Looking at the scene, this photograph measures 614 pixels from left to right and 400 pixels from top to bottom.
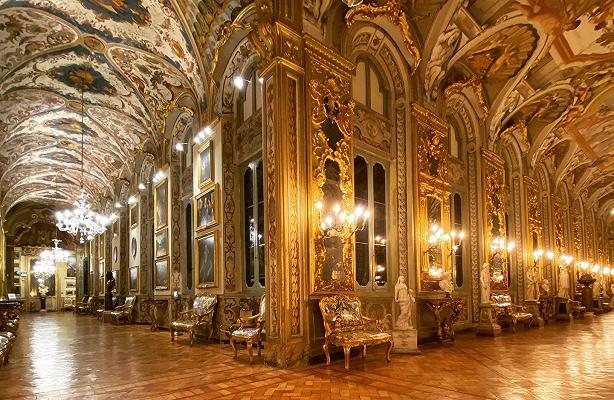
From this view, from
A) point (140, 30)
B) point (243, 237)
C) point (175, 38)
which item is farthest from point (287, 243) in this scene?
point (140, 30)

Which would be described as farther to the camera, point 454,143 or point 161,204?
point 161,204

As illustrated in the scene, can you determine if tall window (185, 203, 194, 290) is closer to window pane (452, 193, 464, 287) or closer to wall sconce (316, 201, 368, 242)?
wall sconce (316, 201, 368, 242)

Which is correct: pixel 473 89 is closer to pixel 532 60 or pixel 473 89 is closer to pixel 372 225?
pixel 532 60

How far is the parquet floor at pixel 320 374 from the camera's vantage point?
4766 millimetres

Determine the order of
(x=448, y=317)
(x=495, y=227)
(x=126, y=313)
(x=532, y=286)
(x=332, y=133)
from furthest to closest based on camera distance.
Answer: (x=126, y=313)
(x=532, y=286)
(x=495, y=227)
(x=448, y=317)
(x=332, y=133)

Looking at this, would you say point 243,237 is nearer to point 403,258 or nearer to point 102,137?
point 403,258

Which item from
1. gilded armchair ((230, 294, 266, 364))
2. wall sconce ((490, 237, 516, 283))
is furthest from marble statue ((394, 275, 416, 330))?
wall sconce ((490, 237, 516, 283))

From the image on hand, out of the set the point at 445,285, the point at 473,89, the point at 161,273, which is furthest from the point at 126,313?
the point at 473,89

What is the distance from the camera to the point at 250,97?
9.05m

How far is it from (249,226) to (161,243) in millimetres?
5125

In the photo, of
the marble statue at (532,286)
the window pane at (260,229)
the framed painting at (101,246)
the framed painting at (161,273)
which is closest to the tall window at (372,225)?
the window pane at (260,229)

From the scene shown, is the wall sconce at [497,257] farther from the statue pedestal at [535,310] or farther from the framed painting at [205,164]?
the framed painting at [205,164]

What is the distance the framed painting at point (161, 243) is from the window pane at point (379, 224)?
6.62m

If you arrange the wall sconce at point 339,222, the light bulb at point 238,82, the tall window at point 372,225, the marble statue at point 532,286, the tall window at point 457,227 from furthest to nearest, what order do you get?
the marble statue at point 532,286, the tall window at point 457,227, the light bulb at point 238,82, the tall window at point 372,225, the wall sconce at point 339,222
